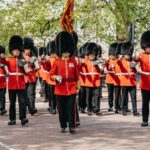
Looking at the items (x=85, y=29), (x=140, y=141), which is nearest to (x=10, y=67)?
(x=140, y=141)

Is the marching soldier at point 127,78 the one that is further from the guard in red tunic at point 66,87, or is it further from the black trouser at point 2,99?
the guard in red tunic at point 66,87

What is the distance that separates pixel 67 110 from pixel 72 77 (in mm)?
597

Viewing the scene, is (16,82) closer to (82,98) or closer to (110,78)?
(82,98)

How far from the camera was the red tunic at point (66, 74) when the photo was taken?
1108 centimetres

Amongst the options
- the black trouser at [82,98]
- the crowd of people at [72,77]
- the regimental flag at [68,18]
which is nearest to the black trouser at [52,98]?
the crowd of people at [72,77]

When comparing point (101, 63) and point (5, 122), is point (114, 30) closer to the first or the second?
point (101, 63)

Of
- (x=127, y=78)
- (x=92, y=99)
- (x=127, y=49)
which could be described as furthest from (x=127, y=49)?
(x=92, y=99)

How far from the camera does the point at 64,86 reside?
1109 centimetres

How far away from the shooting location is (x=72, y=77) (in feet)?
36.7

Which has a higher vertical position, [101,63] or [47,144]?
[101,63]

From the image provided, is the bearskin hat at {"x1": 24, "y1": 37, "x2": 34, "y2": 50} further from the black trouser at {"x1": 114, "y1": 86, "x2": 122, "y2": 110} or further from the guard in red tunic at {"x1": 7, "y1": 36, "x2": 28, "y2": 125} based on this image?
the guard in red tunic at {"x1": 7, "y1": 36, "x2": 28, "y2": 125}

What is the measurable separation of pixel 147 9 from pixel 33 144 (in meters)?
17.3

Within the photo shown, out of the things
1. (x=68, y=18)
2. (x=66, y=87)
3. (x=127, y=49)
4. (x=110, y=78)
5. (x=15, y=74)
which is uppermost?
(x=68, y=18)

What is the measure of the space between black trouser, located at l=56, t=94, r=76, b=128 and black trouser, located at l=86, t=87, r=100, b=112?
313 cm
